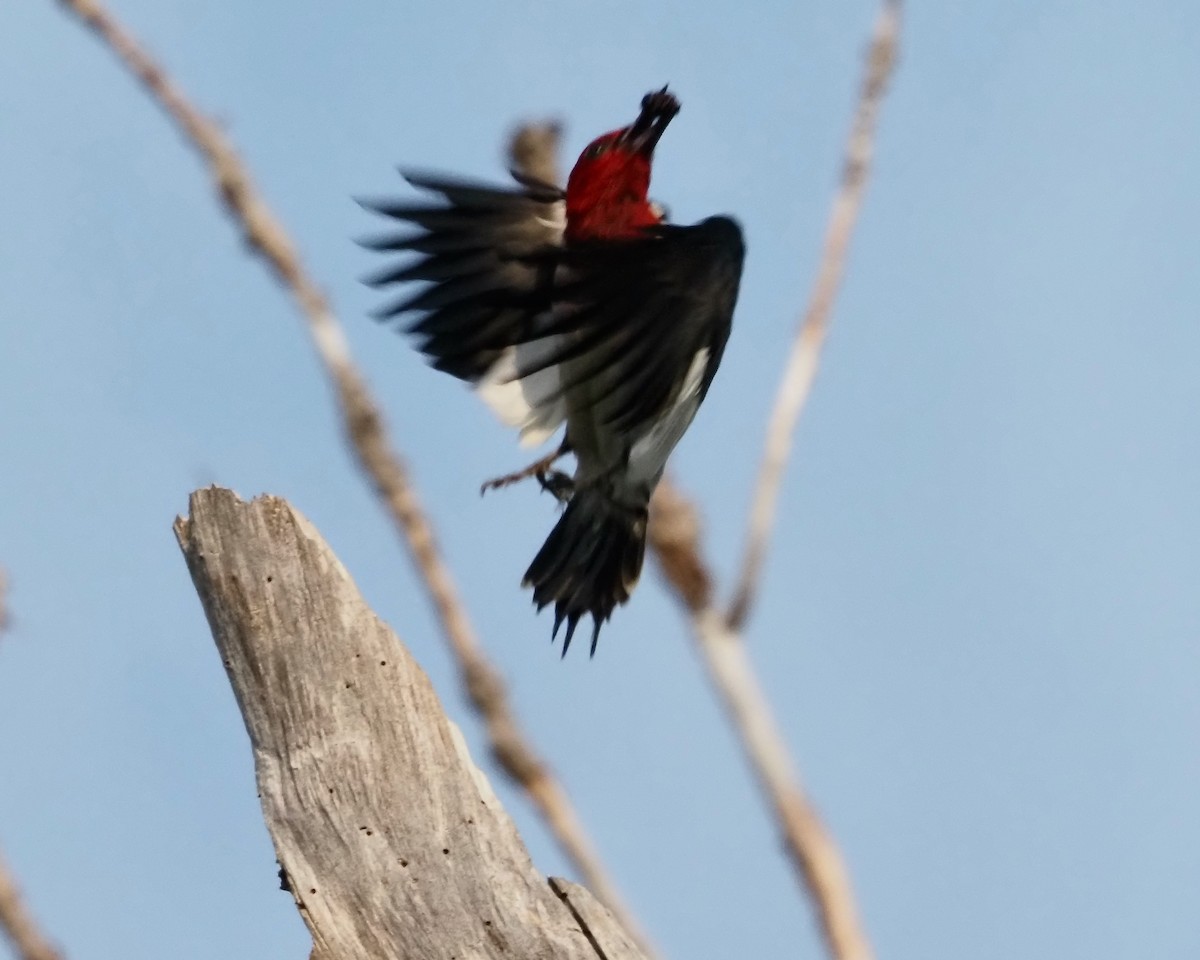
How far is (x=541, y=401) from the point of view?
179 inches

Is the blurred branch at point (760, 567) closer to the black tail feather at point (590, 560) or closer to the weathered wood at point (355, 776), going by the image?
the black tail feather at point (590, 560)

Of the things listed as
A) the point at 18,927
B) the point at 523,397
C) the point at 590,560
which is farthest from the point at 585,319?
the point at 18,927

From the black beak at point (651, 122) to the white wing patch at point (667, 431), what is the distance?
0.82m

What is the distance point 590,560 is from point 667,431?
0.45m

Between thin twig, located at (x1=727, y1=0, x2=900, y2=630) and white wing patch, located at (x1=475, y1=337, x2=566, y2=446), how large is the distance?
672 millimetres

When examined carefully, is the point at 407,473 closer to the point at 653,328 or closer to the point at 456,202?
the point at 456,202

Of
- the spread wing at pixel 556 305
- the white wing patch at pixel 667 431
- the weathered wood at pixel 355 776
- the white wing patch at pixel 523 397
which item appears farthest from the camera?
the white wing patch at pixel 523 397

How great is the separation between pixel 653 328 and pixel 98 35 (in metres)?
3.86

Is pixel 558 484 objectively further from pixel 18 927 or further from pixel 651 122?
pixel 18 927

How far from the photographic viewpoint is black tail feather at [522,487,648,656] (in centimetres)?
479

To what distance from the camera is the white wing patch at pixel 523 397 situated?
4.64 metres

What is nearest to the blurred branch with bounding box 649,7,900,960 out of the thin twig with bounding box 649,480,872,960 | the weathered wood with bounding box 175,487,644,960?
the thin twig with bounding box 649,480,872,960

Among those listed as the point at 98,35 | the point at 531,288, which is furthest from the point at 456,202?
the point at 98,35

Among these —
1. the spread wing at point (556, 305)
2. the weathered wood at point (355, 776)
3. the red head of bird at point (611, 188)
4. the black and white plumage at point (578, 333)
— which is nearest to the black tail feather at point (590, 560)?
the black and white plumage at point (578, 333)
